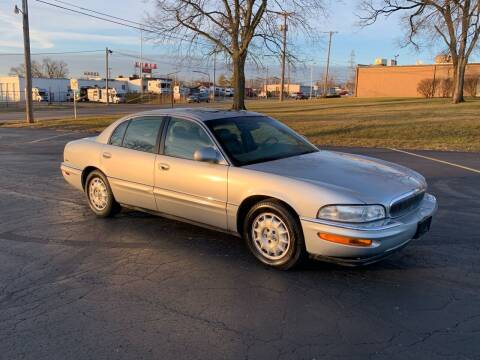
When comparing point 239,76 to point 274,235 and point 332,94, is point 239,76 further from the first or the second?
point 332,94

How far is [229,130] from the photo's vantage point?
5.41 m

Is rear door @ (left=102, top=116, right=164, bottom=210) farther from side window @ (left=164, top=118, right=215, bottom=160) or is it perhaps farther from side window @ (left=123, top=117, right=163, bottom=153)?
side window @ (left=164, top=118, right=215, bottom=160)

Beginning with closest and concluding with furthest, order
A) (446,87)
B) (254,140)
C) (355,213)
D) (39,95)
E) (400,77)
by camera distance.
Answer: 1. (355,213)
2. (254,140)
3. (446,87)
4. (400,77)
5. (39,95)

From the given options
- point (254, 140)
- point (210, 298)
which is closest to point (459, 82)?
point (254, 140)

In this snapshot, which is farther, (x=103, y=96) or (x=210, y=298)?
(x=103, y=96)

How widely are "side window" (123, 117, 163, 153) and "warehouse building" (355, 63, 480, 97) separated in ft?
185

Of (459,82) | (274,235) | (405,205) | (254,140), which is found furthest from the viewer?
(459,82)

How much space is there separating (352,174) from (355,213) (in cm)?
63

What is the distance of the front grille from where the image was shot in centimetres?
433

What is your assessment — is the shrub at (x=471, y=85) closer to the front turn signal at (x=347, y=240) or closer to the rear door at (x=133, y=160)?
the rear door at (x=133, y=160)

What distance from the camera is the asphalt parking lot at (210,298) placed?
3295mm

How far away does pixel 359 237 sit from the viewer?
4.09 m

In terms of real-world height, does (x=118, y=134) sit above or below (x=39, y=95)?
above

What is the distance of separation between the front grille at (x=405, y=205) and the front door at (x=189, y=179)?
1.63 m
